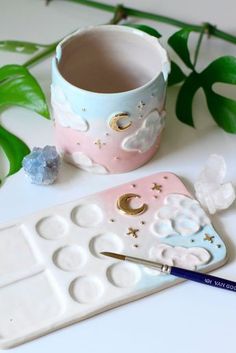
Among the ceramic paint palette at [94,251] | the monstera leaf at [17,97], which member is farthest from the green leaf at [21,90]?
the ceramic paint palette at [94,251]

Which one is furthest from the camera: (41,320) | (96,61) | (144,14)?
(144,14)

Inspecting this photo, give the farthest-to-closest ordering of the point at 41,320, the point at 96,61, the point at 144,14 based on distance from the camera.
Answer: the point at 144,14, the point at 96,61, the point at 41,320

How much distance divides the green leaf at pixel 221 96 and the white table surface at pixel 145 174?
0.04 feet

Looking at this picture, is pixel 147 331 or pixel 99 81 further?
pixel 99 81

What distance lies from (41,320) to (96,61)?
0.23 m

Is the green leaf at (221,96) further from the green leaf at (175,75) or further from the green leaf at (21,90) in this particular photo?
the green leaf at (21,90)

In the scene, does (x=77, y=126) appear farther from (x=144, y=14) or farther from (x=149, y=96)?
(x=144, y=14)

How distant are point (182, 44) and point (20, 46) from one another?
156 mm

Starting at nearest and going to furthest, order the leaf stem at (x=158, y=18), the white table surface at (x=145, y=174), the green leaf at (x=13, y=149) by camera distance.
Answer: the white table surface at (x=145, y=174), the green leaf at (x=13, y=149), the leaf stem at (x=158, y=18)

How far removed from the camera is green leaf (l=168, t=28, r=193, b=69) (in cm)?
63

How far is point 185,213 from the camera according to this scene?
54cm

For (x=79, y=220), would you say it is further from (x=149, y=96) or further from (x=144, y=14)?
(x=144, y=14)

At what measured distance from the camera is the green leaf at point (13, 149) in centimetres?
58

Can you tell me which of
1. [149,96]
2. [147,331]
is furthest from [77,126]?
[147,331]
